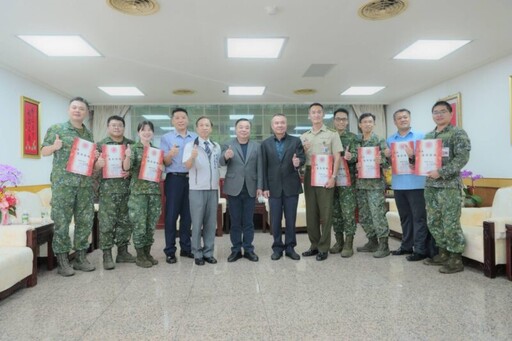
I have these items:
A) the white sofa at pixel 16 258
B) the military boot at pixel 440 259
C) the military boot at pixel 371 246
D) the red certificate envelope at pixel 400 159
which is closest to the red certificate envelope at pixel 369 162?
the red certificate envelope at pixel 400 159

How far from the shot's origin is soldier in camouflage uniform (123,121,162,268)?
10.8 feet

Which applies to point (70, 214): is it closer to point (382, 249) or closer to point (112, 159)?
point (112, 159)

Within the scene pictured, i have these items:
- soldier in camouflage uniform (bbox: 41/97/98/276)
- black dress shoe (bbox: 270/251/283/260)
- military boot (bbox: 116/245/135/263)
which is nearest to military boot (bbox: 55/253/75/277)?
soldier in camouflage uniform (bbox: 41/97/98/276)

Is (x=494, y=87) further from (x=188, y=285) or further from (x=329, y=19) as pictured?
(x=188, y=285)

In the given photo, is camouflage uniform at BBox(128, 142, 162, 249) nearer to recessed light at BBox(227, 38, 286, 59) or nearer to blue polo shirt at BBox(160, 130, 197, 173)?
blue polo shirt at BBox(160, 130, 197, 173)

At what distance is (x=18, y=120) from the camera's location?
577 centimetres

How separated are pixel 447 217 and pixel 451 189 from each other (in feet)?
0.78

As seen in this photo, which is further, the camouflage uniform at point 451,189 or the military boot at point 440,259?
the military boot at point 440,259

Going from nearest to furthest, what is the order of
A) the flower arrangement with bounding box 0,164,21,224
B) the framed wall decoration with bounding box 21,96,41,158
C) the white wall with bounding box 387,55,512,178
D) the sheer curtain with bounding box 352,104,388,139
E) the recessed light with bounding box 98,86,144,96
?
the flower arrangement with bounding box 0,164,21,224 < the white wall with bounding box 387,55,512,178 < the framed wall decoration with bounding box 21,96,41,158 < the recessed light with bounding box 98,86,144,96 < the sheer curtain with bounding box 352,104,388,139

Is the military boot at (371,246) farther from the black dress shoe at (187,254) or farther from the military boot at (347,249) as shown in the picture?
the black dress shoe at (187,254)

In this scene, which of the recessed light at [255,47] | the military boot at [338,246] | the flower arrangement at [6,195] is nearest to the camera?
the flower arrangement at [6,195]

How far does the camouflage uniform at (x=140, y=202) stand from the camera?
330 centimetres

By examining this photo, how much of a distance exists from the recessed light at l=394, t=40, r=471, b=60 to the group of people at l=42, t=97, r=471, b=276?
1845 millimetres

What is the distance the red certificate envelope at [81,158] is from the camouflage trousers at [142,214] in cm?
46
